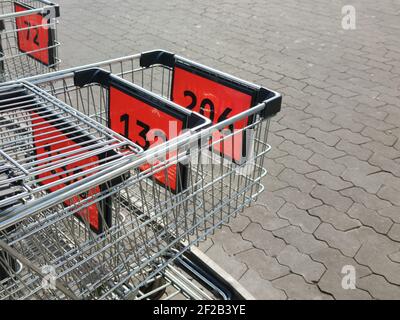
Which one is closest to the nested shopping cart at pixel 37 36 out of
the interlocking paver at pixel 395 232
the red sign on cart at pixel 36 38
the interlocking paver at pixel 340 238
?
the red sign on cart at pixel 36 38

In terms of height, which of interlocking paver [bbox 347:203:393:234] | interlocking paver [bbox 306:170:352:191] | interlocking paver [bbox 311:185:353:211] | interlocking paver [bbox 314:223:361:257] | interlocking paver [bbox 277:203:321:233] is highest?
interlocking paver [bbox 306:170:352:191]

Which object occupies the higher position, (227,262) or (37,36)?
(37,36)

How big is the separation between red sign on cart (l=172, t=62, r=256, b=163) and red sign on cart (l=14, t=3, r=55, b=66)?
141 centimetres

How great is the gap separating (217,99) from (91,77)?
27.9 inches


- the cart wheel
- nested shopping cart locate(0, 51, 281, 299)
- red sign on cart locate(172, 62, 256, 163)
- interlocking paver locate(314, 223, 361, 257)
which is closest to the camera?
nested shopping cart locate(0, 51, 281, 299)

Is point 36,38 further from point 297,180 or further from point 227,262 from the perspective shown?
point 297,180

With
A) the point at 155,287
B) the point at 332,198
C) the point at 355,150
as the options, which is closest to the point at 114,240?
→ the point at 155,287

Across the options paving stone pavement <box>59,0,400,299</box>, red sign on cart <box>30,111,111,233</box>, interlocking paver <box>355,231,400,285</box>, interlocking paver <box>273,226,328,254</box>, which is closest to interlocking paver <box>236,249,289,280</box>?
paving stone pavement <box>59,0,400,299</box>

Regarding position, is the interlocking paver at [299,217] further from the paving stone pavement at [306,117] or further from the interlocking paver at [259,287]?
the interlocking paver at [259,287]

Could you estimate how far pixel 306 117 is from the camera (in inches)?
178

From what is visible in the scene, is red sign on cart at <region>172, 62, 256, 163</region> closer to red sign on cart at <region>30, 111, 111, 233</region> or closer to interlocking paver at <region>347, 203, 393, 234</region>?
red sign on cart at <region>30, 111, 111, 233</region>

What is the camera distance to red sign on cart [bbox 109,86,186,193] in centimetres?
204

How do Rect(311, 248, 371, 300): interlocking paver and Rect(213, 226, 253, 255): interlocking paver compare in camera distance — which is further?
Rect(213, 226, 253, 255): interlocking paver

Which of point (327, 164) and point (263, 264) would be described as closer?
point (263, 264)
